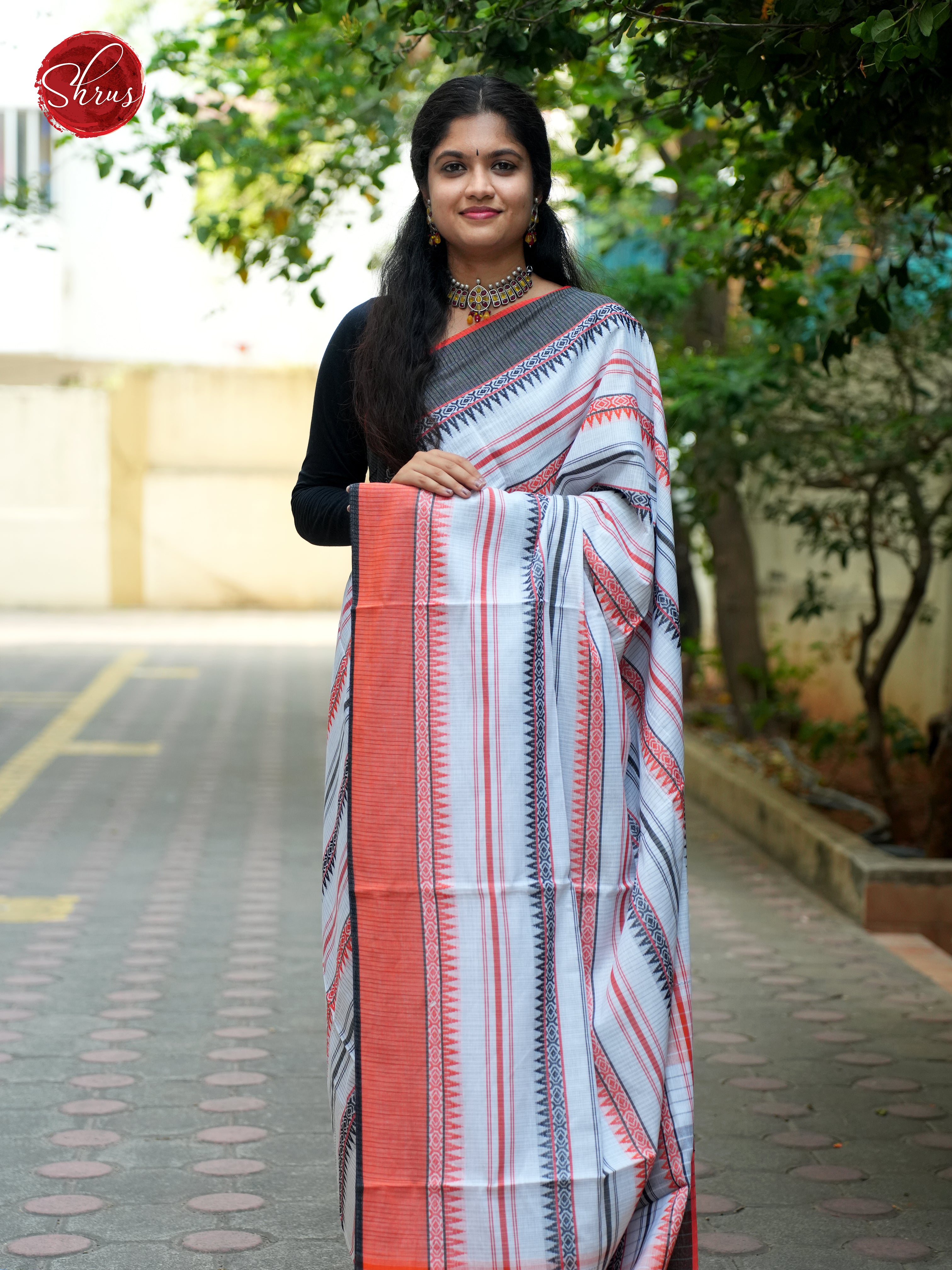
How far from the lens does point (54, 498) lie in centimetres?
2045

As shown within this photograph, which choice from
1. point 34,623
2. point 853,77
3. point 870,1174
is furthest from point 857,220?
point 34,623

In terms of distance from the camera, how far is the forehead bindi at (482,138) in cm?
249

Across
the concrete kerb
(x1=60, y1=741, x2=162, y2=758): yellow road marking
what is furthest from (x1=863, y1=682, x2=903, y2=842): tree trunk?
(x1=60, y1=741, x2=162, y2=758): yellow road marking

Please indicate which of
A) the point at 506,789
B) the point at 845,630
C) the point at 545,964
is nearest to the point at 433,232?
the point at 506,789

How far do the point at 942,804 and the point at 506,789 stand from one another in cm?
468

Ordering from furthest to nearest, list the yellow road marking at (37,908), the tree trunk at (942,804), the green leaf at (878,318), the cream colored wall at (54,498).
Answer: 1. the cream colored wall at (54,498)
2. the tree trunk at (942,804)
3. the yellow road marking at (37,908)
4. the green leaf at (878,318)

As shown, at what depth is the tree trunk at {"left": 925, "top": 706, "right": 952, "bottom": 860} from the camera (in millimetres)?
6508

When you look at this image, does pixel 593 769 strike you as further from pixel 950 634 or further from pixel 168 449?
pixel 168 449

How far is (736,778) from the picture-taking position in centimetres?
821

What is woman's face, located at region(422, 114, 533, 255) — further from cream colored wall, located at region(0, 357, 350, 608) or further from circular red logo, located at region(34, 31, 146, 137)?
cream colored wall, located at region(0, 357, 350, 608)

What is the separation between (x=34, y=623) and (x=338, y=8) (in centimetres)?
1269

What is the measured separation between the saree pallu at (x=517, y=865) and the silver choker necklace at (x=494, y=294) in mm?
168

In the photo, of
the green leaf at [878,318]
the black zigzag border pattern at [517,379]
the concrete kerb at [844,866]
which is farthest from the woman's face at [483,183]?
the concrete kerb at [844,866]

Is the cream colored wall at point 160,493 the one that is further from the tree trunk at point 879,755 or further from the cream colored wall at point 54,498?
the tree trunk at point 879,755
